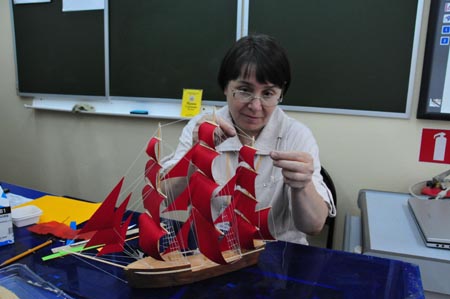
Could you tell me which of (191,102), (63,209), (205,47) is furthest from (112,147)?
(63,209)

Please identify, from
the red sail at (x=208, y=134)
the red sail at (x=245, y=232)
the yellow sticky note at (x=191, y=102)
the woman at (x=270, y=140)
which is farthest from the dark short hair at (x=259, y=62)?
the yellow sticky note at (x=191, y=102)

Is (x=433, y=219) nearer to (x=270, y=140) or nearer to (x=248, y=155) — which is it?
(x=270, y=140)

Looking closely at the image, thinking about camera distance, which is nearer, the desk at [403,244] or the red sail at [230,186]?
the red sail at [230,186]

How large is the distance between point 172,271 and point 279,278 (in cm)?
23

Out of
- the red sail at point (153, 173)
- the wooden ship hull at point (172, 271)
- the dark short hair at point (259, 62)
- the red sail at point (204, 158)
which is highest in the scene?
the dark short hair at point (259, 62)

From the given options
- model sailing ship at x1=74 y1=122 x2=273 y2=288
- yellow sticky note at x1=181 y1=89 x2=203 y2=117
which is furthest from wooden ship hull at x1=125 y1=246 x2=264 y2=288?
yellow sticky note at x1=181 y1=89 x2=203 y2=117

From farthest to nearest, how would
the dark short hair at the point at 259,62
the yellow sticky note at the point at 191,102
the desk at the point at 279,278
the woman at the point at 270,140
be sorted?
the yellow sticky note at the point at 191,102, the dark short hair at the point at 259,62, the woman at the point at 270,140, the desk at the point at 279,278

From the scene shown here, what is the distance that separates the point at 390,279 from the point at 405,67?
3.37ft

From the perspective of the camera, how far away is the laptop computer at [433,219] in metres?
0.95

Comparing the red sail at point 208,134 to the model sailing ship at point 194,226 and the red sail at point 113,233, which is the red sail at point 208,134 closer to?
the model sailing ship at point 194,226

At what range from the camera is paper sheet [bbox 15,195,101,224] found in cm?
106

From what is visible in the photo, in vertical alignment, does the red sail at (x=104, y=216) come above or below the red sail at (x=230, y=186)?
below

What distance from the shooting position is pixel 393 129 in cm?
152

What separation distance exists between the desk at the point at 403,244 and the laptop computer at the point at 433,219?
0.02 m
